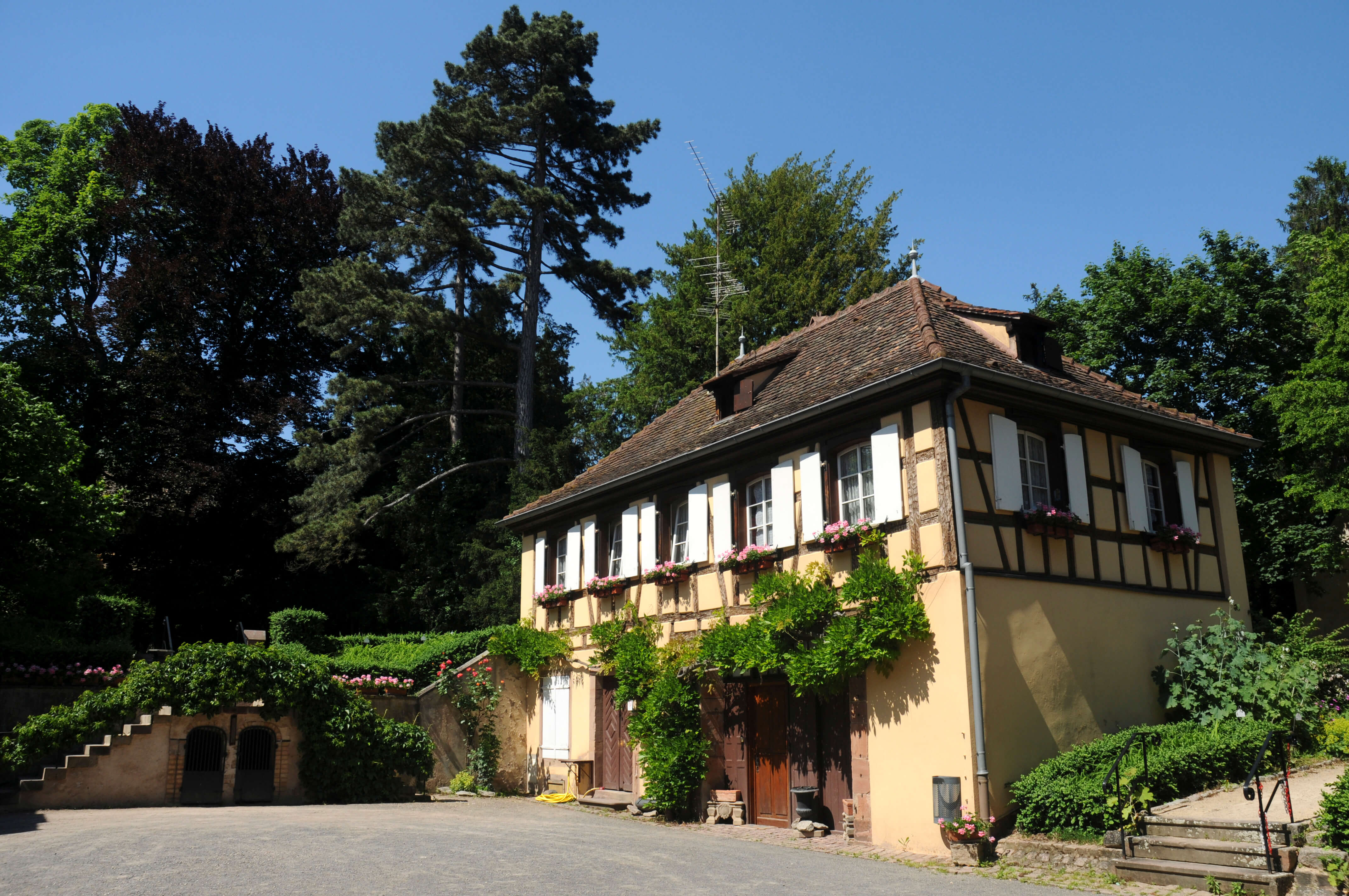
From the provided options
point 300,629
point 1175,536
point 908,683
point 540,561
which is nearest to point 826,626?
point 908,683

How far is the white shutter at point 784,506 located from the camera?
14.5m

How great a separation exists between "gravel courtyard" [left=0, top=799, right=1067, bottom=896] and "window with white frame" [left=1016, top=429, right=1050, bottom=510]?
4855mm

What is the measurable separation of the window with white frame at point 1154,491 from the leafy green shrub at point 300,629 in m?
19.4

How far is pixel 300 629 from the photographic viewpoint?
85.0ft

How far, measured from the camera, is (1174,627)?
14.1 metres

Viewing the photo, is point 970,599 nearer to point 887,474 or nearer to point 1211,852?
point 887,474

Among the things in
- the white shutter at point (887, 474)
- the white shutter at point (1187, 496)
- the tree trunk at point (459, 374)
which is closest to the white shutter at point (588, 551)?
the white shutter at point (887, 474)

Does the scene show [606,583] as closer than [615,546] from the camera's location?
Yes

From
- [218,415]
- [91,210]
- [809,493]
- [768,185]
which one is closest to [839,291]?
[768,185]

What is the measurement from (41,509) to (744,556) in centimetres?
1677

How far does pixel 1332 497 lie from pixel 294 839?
750 inches

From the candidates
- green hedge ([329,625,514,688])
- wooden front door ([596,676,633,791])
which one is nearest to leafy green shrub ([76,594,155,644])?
green hedge ([329,625,514,688])

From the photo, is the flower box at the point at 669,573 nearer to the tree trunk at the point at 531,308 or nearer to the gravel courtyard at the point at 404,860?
the gravel courtyard at the point at 404,860

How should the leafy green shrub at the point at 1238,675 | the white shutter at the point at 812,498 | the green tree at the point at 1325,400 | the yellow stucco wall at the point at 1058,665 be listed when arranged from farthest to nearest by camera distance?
the green tree at the point at 1325,400 < the white shutter at the point at 812,498 < the leafy green shrub at the point at 1238,675 < the yellow stucco wall at the point at 1058,665
